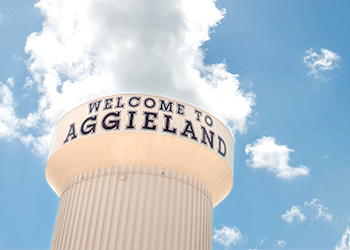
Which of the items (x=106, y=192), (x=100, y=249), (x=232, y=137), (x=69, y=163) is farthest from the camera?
(x=232, y=137)

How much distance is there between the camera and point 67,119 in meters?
12.6

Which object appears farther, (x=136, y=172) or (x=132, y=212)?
(x=136, y=172)

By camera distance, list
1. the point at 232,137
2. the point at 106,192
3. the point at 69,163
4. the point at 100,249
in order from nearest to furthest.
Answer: the point at 100,249, the point at 106,192, the point at 69,163, the point at 232,137

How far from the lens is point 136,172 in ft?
37.7

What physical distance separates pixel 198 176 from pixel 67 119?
13.8 ft

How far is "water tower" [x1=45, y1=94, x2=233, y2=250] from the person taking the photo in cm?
1088

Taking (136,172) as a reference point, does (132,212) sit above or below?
below

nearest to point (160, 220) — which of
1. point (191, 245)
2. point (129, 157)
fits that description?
point (191, 245)

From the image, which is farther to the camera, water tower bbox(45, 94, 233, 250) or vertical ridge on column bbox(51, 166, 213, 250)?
water tower bbox(45, 94, 233, 250)

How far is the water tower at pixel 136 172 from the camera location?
1088cm

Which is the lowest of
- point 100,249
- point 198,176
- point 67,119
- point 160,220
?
point 100,249

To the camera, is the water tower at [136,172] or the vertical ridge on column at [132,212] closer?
the vertical ridge on column at [132,212]

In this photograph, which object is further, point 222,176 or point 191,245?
point 222,176

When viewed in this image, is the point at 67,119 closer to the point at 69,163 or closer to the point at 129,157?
the point at 69,163
